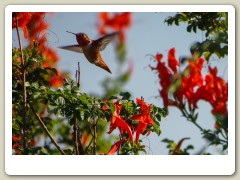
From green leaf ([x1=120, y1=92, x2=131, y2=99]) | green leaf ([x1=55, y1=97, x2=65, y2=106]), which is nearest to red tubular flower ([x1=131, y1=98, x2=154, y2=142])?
green leaf ([x1=120, y1=92, x2=131, y2=99])

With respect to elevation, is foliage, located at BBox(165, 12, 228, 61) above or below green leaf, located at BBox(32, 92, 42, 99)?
above

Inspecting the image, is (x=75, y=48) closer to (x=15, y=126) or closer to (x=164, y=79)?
(x=15, y=126)

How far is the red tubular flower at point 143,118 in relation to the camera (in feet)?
7.03

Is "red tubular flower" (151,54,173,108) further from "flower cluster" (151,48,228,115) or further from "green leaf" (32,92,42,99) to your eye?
"green leaf" (32,92,42,99)

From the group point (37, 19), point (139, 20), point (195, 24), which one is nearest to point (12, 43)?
point (37, 19)

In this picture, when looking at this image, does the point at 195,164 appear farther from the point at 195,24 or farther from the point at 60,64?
the point at 60,64

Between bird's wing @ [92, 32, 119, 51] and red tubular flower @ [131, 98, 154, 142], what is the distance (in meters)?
0.35

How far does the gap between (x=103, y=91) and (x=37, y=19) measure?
0.52 meters

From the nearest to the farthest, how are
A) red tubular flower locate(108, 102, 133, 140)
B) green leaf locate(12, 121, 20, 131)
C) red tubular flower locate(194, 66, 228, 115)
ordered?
red tubular flower locate(194, 66, 228, 115), red tubular flower locate(108, 102, 133, 140), green leaf locate(12, 121, 20, 131)

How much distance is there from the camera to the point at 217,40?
2.22 metres

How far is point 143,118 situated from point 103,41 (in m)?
0.46

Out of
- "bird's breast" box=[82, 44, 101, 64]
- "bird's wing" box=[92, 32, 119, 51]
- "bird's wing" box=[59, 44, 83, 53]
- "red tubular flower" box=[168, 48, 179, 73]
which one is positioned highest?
"bird's wing" box=[92, 32, 119, 51]

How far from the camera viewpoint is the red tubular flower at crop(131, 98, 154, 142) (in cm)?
214

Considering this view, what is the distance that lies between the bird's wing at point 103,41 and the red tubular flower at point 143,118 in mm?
354
